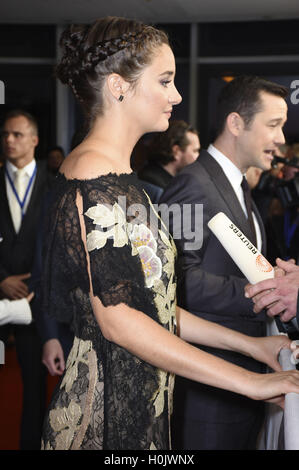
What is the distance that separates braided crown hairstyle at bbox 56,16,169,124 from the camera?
3.25 feet

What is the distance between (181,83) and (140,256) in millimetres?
5015

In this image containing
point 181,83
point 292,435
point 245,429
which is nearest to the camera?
point 292,435

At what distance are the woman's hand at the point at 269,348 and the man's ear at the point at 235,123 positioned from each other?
72cm

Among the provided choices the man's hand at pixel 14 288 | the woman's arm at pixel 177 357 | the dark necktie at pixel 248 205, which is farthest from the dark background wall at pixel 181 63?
the woman's arm at pixel 177 357

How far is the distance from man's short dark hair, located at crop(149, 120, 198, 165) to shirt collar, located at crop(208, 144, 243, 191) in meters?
1.08

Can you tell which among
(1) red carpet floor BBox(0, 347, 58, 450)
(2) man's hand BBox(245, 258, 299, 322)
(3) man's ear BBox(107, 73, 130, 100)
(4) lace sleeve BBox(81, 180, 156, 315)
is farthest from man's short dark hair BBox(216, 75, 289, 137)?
(1) red carpet floor BBox(0, 347, 58, 450)

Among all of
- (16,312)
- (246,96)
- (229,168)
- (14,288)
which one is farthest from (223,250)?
(14,288)

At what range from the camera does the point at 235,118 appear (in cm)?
166

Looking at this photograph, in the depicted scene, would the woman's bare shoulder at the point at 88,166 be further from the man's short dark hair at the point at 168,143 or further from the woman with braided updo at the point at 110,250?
the man's short dark hair at the point at 168,143

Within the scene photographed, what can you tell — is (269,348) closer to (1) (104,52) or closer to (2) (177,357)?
(2) (177,357)

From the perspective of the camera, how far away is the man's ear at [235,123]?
1652 mm

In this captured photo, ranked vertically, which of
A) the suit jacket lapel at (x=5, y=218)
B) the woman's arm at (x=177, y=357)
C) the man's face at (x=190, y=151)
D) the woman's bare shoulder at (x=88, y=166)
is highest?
the man's face at (x=190, y=151)

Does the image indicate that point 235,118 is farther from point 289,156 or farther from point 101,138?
point 289,156

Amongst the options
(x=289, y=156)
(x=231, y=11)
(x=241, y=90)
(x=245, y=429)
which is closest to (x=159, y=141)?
(x=289, y=156)
